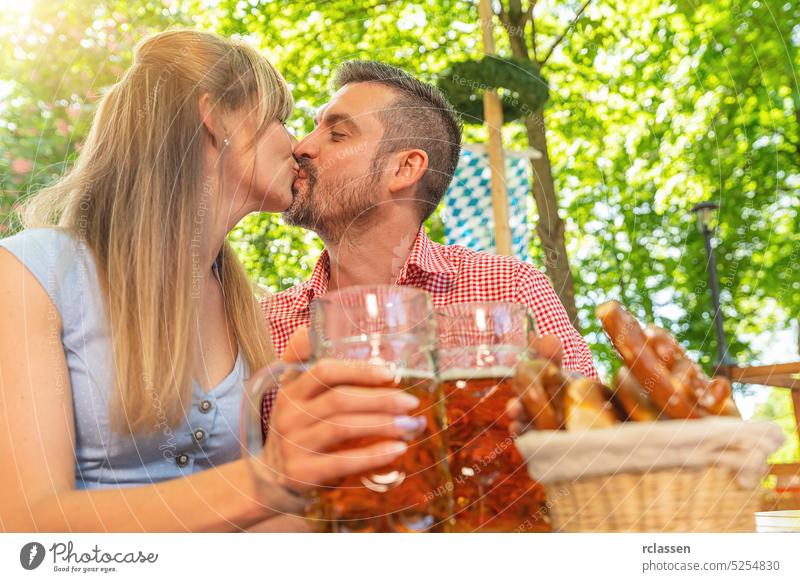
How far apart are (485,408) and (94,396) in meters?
0.29

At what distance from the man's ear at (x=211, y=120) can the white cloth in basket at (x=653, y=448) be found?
39 centimetres

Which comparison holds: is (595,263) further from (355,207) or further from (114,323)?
(114,323)

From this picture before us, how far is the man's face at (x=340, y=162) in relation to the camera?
0.65m

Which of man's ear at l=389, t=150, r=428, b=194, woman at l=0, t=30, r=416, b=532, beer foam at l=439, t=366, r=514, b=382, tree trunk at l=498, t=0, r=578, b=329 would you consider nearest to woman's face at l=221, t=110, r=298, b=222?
woman at l=0, t=30, r=416, b=532

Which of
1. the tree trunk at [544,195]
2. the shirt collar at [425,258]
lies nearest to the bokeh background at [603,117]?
the tree trunk at [544,195]

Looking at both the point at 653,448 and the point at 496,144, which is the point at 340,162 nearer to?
the point at 496,144

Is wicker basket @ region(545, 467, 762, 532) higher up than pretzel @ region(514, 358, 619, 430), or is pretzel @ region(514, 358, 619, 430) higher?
pretzel @ region(514, 358, 619, 430)

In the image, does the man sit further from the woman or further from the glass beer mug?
the glass beer mug

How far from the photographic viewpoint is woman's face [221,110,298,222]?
1.87ft

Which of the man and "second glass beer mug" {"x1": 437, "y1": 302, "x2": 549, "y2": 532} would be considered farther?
the man

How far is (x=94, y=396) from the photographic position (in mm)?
468

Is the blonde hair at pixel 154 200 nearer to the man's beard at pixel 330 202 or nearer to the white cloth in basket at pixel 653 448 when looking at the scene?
the man's beard at pixel 330 202

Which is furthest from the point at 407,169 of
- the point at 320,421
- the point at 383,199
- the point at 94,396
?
the point at 320,421

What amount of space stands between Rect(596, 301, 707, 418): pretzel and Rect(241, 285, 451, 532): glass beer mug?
0.08 meters
